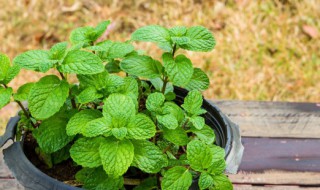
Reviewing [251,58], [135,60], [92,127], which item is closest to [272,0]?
[251,58]

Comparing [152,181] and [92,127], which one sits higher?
[92,127]

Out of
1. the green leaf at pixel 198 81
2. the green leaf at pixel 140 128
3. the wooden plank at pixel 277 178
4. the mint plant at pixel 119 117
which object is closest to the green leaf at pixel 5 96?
the mint plant at pixel 119 117

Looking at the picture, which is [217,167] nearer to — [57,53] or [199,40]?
[199,40]

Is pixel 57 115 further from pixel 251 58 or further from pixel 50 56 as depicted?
pixel 251 58

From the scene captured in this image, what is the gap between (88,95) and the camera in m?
0.82

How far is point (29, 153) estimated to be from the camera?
953 millimetres

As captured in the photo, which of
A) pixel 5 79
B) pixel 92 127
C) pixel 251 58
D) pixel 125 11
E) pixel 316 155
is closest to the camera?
pixel 92 127

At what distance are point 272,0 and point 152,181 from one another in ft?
5.41

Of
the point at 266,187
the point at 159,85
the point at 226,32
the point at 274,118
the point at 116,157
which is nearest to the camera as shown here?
the point at 116,157

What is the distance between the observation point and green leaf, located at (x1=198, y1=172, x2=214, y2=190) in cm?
79

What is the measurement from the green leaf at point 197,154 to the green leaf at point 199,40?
161 mm

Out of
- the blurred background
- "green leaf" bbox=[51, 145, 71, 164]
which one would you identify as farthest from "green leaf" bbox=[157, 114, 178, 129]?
the blurred background

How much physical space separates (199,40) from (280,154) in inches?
19.8

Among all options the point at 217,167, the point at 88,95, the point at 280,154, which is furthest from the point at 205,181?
the point at 280,154
